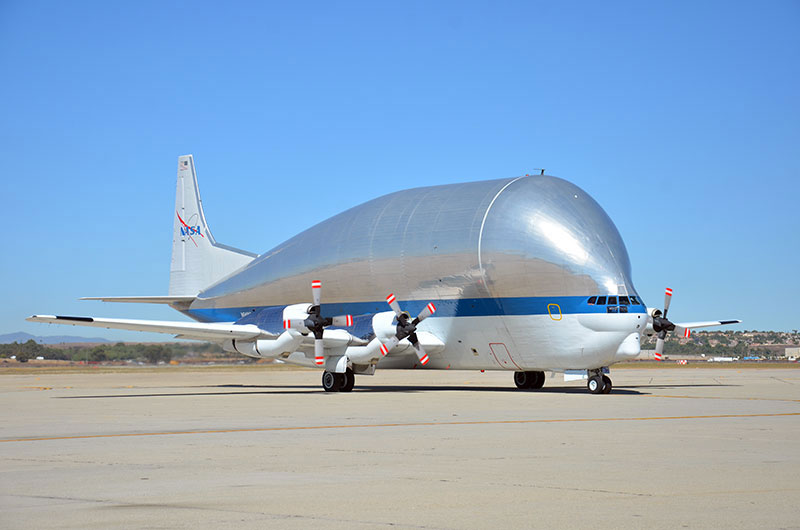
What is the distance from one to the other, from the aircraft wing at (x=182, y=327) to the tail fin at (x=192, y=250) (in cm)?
1016

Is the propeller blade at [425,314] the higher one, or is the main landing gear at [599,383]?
the propeller blade at [425,314]

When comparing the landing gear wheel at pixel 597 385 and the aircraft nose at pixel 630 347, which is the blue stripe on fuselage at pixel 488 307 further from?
the landing gear wheel at pixel 597 385

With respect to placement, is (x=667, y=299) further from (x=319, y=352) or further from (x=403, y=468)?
(x=403, y=468)

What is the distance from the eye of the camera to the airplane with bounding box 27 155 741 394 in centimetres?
3353

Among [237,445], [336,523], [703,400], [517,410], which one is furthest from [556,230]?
[336,523]

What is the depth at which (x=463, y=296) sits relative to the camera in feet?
119

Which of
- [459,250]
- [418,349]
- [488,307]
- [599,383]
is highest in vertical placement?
[459,250]

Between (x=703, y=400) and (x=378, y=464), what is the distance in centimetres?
1857

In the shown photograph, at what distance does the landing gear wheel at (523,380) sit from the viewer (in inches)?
1539

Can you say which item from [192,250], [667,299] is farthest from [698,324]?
[192,250]

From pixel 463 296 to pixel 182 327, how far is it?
11.0 m

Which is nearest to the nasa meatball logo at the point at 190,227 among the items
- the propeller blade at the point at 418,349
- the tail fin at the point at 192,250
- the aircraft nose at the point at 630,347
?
the tail fin at the point at 192,250

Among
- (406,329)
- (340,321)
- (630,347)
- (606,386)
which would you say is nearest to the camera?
(630,347)

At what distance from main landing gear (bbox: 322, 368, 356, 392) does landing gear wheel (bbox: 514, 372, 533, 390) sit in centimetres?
724
